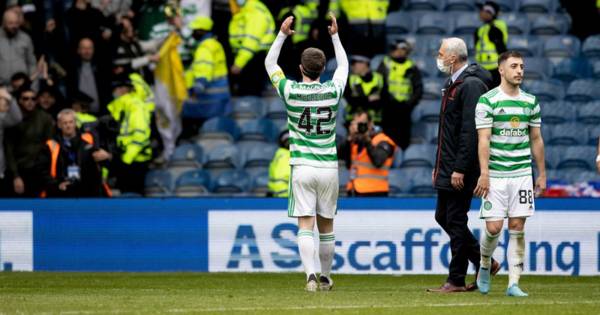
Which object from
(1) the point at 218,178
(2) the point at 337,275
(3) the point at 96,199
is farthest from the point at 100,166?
(2) the point at 337,275

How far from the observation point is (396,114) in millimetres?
20438

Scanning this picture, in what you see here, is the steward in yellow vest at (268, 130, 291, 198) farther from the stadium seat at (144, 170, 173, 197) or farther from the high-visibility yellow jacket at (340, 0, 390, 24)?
the high-visibility yellow jacket at (340, 0, 390, 24)

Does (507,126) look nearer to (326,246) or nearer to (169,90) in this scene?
(326,246)

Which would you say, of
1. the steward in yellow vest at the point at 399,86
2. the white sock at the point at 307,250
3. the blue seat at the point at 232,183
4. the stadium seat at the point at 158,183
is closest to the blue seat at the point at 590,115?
the steward in yellow vest at the point at 399,86

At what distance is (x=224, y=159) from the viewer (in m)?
20.7

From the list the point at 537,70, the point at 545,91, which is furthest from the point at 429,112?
the point at 537,70

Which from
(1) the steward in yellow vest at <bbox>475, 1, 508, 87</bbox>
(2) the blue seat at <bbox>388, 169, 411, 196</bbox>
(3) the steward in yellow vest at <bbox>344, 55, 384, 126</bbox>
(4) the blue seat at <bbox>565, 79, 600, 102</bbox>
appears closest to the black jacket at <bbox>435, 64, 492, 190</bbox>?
(3) the steward in yellow vest at <bbox>344, 55, 384, 126</bbox>

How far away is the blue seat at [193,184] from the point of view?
2019cm

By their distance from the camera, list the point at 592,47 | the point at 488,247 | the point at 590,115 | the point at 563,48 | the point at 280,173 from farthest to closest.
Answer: the point at 563,48, the point at 592,47, the point at 590,115, the point at 280,173, the point at 488,247

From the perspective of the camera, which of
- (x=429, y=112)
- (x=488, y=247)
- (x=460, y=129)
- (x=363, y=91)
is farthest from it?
(x=429, y=112)

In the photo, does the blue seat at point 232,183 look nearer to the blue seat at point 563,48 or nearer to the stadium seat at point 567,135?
the stadium seat at point 567,135

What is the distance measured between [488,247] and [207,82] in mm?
10264

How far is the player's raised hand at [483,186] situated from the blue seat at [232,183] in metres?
9.38

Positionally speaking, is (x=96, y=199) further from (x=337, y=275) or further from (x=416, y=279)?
(x=416, y=279)
